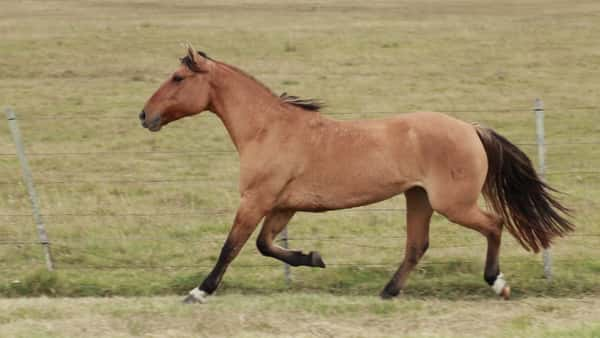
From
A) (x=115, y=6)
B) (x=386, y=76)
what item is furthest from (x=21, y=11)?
(x=386, y=76)

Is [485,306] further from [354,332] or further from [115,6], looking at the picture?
[115,6]

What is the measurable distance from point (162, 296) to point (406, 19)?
2383 centimetres

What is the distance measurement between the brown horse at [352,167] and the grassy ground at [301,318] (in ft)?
1.40

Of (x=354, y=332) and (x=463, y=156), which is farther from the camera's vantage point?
(x=463, y=156)

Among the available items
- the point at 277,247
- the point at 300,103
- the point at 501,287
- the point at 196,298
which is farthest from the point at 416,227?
the point at 196,298

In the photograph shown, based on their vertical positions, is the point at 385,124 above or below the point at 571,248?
above

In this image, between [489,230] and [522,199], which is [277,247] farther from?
[522,199]

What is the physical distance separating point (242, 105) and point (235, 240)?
104 cm

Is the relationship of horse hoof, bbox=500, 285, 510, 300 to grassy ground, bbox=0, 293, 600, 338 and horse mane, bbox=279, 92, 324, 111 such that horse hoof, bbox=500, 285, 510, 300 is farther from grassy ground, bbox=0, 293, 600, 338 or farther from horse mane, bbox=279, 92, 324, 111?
horse mane, bbox=279, 92, 324, 111

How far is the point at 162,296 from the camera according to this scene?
8.06m

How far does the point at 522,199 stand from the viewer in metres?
7.75

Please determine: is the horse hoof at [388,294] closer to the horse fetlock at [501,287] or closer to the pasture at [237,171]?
the pasture at [237,171]

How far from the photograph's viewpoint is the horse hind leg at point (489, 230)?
24.1ft

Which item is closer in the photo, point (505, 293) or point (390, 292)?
point (505, 293)
